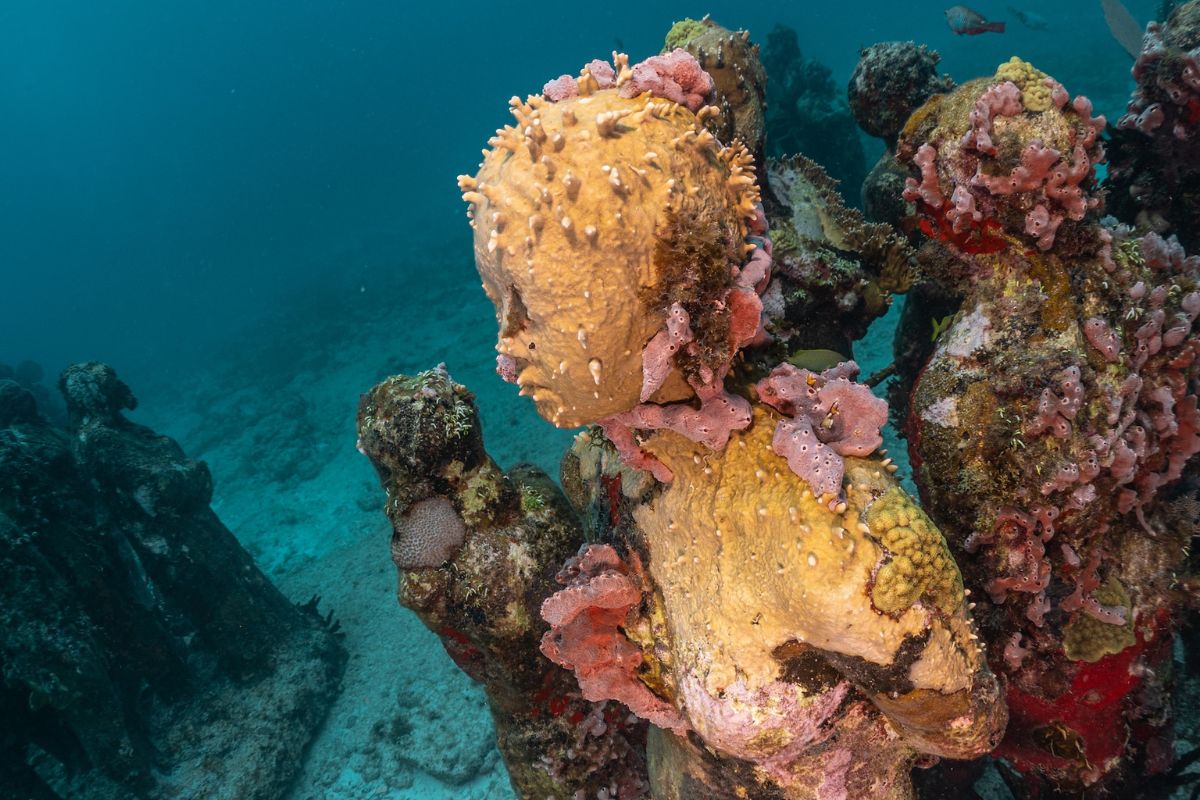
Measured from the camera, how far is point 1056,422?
271cm

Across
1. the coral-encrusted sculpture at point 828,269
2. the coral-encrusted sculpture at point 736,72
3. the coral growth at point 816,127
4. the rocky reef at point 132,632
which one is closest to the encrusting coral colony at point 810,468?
the coral-encrusted sculpture at point 828,269

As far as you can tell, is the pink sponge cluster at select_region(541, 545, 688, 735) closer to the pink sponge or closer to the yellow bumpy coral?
the yellow bumpy coral

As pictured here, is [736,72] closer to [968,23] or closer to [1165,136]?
[1165,136]

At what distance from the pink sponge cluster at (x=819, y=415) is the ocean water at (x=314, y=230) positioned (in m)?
6.04

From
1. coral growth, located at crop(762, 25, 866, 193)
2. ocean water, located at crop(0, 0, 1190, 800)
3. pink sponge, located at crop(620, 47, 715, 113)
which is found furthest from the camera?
coral growth, located at crop(762, 25, 866, 193)

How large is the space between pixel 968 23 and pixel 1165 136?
8.07 metres

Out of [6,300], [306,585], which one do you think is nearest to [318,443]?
[306,585]

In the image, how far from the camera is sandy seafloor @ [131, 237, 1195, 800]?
24.2 ft

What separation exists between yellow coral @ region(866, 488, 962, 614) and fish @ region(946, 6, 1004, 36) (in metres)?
11.1

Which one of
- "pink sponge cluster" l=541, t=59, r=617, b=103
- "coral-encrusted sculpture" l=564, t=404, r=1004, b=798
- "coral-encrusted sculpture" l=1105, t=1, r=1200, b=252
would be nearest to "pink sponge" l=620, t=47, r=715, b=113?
"pink sponge cluster" l=541, t=59, r=617, b=103

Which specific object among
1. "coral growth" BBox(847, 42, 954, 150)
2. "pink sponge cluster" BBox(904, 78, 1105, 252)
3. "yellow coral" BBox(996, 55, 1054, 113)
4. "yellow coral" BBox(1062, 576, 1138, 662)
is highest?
"coral growth" BBox(847, 42, 954, 150)

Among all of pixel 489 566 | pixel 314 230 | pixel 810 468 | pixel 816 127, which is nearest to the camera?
pixel 810 468

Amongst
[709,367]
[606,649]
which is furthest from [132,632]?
[709,367]

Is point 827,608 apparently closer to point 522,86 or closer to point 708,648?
point 708,648
